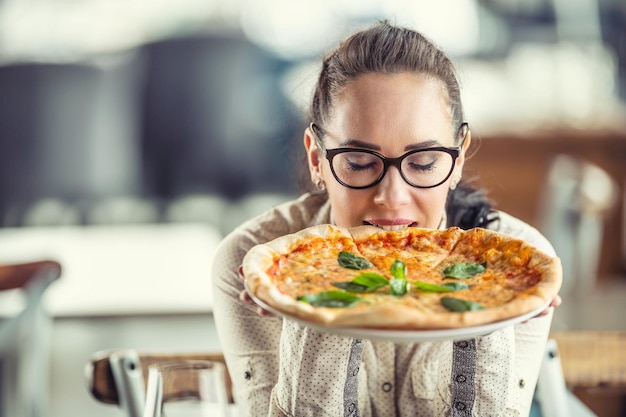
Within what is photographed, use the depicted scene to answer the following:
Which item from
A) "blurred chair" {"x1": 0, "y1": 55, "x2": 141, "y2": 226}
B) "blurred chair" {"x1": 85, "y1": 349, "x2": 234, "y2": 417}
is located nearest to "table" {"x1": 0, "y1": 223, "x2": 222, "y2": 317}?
"blurred chair" {"x1": 85, "y1": 349, "x2": 234, "y2": 417}

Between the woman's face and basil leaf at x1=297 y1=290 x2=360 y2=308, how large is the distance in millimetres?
211

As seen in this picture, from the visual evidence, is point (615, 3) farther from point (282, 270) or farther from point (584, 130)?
point (282, 270)

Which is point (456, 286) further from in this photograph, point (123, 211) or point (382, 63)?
point (123, 211)

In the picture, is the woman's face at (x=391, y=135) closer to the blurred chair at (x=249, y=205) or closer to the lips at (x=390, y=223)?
the lips at (x=390, y=223)

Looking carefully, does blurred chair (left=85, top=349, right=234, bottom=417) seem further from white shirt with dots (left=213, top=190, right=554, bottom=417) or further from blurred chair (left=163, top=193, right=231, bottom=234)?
blurred chair (left=163, top=193, right=231, bottom=234)

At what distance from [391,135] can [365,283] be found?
23 centimetres

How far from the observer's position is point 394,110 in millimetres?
1270

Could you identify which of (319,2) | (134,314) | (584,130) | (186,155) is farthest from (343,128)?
(319,2)

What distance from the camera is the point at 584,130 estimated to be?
4.54 metres

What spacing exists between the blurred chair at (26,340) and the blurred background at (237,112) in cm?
99

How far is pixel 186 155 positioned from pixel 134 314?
296 centimetres

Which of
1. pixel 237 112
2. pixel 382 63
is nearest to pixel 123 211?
pixel 237 112

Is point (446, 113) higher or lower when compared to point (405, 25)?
lower

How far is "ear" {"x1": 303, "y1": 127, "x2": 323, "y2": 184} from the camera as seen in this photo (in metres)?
1.39
